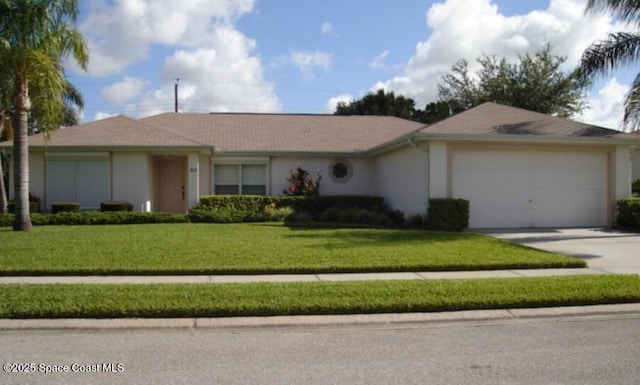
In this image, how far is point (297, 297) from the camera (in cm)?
724

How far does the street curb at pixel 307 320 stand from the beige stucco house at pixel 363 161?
9540 mm

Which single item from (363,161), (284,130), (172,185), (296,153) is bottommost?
(172,185)

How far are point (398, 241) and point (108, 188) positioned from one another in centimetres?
1250

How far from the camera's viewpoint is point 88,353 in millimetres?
5348

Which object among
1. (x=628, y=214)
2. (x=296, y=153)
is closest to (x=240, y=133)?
(x=296, y=153)

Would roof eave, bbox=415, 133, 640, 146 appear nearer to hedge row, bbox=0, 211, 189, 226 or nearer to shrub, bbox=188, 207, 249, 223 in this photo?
shrub, bbox=188, 207, 249, 223

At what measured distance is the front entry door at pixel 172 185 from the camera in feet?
75.8

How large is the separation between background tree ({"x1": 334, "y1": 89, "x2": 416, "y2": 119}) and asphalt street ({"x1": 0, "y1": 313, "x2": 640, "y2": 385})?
142 ft

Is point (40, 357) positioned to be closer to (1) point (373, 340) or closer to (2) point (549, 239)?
(1) point (373, 340)

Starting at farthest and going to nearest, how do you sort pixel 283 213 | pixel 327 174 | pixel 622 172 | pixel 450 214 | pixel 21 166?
1. pixel 327 174
2. pixel 283 213
3. pixel 622 172
4. pixel 450 214
5. pixel 21 166

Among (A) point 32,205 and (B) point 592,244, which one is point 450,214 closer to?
(B) point 592,244

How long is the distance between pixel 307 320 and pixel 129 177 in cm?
1581

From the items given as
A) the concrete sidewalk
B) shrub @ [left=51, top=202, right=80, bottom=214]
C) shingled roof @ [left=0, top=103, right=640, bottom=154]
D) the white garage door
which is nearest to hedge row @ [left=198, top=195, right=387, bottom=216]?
shingled roof @ [left=0, top=103, right=640, bottom=154]

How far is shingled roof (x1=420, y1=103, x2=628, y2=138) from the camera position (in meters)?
16.9
